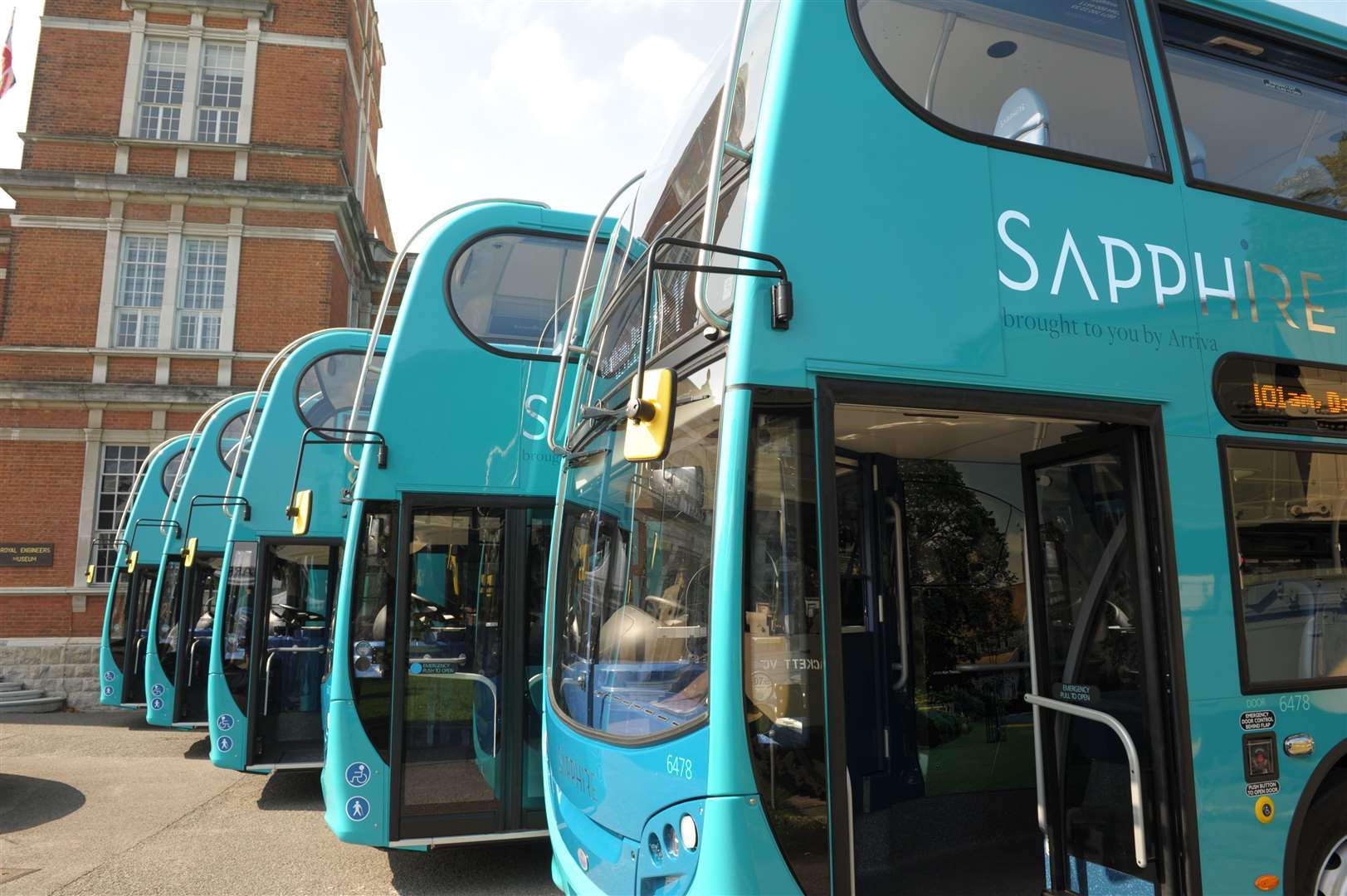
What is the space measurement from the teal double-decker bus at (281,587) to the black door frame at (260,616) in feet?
0.04

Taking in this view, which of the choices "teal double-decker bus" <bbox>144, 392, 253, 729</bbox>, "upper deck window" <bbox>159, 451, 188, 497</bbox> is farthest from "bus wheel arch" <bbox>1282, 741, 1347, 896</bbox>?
"upper deck window" <bbox>159, 451, 188, 497</bbox>

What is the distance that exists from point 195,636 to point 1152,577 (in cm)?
1155

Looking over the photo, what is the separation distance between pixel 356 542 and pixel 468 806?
1795 mm

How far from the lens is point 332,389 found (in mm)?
9797

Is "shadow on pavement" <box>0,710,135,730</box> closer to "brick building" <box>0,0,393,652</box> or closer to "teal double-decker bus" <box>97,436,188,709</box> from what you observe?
"teal double-decker bus" <box>97,436,188,709</box>

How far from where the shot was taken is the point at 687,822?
2846mm

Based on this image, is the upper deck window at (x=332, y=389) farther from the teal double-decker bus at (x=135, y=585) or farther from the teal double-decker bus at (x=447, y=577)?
the teal double-decker bus at (x=135, y=585)

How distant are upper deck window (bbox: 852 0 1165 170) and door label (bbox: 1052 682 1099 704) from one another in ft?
6.88

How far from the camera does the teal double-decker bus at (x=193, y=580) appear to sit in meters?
11.7

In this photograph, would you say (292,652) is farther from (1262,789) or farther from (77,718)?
(77,718)

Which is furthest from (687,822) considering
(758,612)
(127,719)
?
(127,719)

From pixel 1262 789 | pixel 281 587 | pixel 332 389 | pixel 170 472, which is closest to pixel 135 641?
pixel 170 472

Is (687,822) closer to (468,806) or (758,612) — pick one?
(758,612)

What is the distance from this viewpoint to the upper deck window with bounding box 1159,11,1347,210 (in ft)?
13.2
